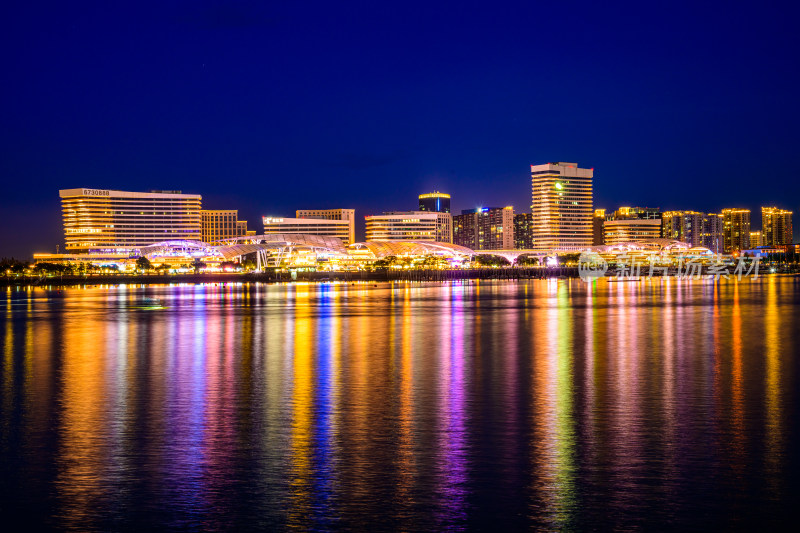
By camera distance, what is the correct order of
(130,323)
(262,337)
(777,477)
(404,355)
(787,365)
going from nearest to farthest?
(777,477) → (787,365) → (404,355) → (262,337) → (130,323)

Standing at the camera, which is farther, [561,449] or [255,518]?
[561,449]

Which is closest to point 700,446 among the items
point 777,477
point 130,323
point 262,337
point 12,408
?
point 777,477

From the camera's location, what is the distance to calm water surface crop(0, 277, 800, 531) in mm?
9750

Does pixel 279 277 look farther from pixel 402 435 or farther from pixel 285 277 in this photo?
pixel 402 435

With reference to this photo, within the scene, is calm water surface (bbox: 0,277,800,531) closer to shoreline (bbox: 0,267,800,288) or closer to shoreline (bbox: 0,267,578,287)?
shoreline (bbox: 0,267,800,288)

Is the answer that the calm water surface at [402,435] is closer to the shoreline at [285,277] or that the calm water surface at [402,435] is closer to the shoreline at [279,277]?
the shoreline at [285,277]

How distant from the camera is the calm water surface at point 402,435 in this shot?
975cm

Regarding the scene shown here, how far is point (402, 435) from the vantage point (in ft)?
45.3

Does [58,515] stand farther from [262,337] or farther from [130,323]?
[130,323]

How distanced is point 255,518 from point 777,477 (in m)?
7.13

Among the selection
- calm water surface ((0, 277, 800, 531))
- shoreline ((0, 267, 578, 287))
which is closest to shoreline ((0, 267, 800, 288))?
shoreline ((0, 267, 578, 287))

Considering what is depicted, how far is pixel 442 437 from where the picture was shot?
13.6 meters

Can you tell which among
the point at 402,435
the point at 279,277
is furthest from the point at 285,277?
the point at 402,435

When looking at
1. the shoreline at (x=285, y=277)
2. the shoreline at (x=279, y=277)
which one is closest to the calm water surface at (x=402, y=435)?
the shoreline at (x=285, y=277)
